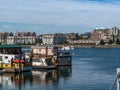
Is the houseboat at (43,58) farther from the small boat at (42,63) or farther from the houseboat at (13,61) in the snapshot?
the houseboat at (13,61)

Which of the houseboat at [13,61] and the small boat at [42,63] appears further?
the small boat at [42,63]

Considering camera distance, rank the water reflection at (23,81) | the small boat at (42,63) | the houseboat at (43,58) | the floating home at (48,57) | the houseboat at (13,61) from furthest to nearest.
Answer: the floating home at (48,57) → the houseboat at (43,58) → the small boat at (42,63) → the houseboat at (13,61) → the water reflection at (23,81)

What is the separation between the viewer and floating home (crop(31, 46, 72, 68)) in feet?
203

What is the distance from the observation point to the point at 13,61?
5453 centimetres

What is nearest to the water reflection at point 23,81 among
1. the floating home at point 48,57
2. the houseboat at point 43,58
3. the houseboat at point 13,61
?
the houseboat at point 13,61

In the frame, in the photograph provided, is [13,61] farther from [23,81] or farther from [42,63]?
[23,81]

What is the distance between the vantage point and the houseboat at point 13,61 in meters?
53.8

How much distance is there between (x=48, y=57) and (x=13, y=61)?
10.6 meters

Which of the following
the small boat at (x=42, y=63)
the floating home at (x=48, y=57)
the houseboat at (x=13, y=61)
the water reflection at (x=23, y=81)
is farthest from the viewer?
the floating home at (x=48, y=57)

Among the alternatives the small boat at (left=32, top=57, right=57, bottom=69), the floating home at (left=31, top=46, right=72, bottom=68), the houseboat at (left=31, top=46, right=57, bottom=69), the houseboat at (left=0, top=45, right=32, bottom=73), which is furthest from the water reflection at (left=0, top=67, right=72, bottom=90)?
the floating home at (left=31, top=46, right=72, bottom=68)

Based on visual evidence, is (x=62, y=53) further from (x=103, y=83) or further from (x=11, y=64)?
(x=103, y=83)

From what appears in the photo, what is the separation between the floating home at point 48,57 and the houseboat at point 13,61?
4.13 metres

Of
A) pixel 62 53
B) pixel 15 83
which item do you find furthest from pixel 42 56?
pixel 15 83

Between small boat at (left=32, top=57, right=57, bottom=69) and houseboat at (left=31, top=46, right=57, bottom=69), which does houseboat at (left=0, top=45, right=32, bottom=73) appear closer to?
small boat at (left=32, top=57, right=57, bottom=69)
